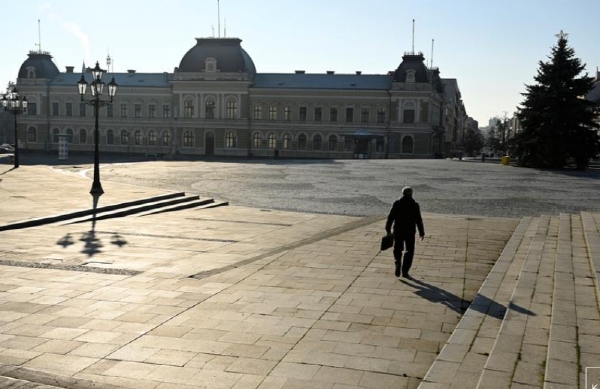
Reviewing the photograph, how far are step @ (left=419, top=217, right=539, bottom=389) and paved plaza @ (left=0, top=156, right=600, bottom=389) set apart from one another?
0.02 m

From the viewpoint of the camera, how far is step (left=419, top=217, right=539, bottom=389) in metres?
5.17

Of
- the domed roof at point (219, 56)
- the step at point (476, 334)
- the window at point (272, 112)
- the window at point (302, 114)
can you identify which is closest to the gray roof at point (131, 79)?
the domed roof at point (219, 56)

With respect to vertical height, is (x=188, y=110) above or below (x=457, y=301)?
above

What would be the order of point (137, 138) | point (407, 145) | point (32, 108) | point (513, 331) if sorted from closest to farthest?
point (513, 331)
point (407, 145)
point (137, 138)
point (32, 108)

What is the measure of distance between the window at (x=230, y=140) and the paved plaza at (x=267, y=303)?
5800cm

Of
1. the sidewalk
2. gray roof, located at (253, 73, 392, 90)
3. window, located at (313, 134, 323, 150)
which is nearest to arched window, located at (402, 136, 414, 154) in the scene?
gray roof, located at (253, 73, 392, 90)

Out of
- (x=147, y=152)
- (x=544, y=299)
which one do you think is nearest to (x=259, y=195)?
(x=544, y=299)

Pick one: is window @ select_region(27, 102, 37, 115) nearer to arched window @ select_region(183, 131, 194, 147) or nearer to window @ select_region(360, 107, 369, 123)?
arched window @ select_region(183, 131, 194, 147)

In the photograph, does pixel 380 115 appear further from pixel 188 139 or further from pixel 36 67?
pixel 36 67

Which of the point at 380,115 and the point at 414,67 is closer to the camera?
the point at 414,67

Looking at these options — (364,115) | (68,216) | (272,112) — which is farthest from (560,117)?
(68,216)

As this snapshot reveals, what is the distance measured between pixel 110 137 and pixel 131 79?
8.50 metres

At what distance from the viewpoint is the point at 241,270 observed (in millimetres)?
9766

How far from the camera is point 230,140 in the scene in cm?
7412
